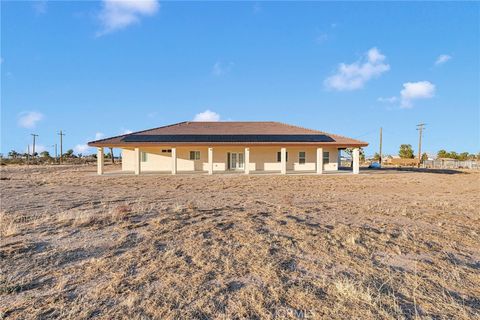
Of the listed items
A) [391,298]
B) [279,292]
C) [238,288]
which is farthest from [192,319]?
[391,298]

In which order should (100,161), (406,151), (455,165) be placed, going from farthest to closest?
1. (406,151)
2. (455,165)
3. (100,161)

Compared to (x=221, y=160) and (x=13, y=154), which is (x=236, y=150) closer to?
(x=221, y=160)

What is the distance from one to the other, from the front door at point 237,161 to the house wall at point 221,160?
0.43m

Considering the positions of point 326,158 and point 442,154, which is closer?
point 326,158

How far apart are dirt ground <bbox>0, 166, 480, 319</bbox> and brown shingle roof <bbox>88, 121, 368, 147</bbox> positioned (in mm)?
16039

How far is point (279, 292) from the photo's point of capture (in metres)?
4.01

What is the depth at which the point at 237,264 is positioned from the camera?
5008mm

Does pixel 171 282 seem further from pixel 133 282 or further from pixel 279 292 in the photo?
pixel 279 292

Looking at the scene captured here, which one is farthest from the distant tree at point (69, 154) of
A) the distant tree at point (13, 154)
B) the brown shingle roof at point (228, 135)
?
the brown shingle roof at point (228, 135)

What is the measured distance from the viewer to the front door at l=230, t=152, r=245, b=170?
29078 millimetres

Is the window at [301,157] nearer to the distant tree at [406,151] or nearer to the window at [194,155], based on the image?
the window at [194,155]

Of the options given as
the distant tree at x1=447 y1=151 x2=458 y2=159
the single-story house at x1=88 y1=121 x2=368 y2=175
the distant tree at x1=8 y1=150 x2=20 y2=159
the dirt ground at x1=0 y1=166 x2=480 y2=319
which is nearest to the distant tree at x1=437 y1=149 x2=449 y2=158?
the distant tree at x1=447 y1=151 x2=458 y2=159

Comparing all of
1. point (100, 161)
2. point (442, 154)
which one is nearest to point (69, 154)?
point (100, 161)

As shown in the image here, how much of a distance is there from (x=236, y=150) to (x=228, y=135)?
78.6 inches
